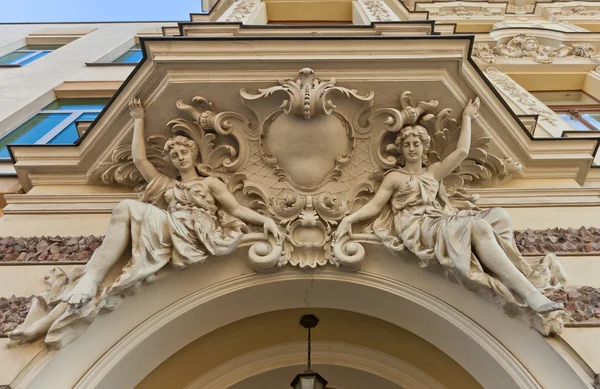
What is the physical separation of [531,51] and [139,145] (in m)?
9.62

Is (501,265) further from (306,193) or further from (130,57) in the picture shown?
(130,57)

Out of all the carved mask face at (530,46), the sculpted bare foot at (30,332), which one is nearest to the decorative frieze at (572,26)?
the carved mask face at (530,46)

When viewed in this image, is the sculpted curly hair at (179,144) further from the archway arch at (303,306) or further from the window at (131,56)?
the window at (131,56)

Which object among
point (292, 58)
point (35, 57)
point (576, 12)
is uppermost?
point (576, 12)

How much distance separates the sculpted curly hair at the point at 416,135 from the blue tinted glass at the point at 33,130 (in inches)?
259

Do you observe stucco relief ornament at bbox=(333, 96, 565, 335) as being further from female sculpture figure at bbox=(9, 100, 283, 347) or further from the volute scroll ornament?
female sculpture figure at bbox=(9, 100, 283, 347)

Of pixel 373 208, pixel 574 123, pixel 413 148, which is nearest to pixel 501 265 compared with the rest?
pixel 373 208

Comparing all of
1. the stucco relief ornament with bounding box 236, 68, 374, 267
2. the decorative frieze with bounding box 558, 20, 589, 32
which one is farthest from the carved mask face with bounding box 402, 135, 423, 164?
the decorative frieze with bounding box 558, 20, 589, 32

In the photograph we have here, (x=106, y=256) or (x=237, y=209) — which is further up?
(x=237, y=209)

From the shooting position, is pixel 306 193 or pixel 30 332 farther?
pixel 306 193

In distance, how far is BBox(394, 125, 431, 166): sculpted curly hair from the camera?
4551 millimetres

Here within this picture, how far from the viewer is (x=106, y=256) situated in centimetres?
364

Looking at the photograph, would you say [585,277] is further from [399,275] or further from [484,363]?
[399,275]

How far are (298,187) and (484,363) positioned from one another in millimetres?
2463
